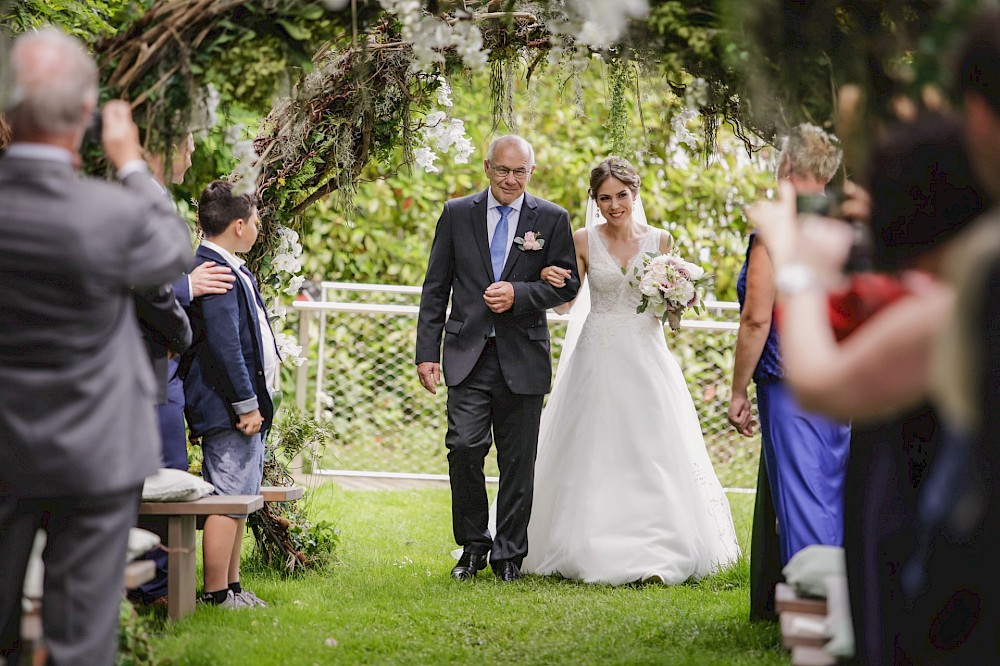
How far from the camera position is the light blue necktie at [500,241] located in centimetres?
612

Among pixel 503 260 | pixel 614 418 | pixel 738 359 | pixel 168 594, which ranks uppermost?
pixel 503 260

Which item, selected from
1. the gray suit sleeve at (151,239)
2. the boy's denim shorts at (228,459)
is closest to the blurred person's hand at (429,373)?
the boy's denim shorts at (228,459)

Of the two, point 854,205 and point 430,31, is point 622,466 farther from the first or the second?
point 854,205

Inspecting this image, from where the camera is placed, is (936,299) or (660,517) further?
(660,517)

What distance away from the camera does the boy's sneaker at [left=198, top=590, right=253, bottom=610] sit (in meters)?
4.97

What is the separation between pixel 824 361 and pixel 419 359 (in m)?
Answer: 4.14

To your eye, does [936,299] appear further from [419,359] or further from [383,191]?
[383,191]

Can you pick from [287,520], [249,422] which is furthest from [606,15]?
[287,520]

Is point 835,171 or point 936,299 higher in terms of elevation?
point 835,171

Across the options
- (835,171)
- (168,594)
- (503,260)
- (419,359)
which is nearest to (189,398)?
(168,594)

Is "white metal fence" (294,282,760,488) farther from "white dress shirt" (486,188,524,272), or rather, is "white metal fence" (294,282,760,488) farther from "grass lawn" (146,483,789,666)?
"white dress shirt" (486,188,524,272)

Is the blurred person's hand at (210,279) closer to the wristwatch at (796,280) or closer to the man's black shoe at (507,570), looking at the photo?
the man's black shoe at (507,570)

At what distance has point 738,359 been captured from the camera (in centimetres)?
457

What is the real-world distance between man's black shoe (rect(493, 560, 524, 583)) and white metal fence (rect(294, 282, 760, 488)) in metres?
4.35
